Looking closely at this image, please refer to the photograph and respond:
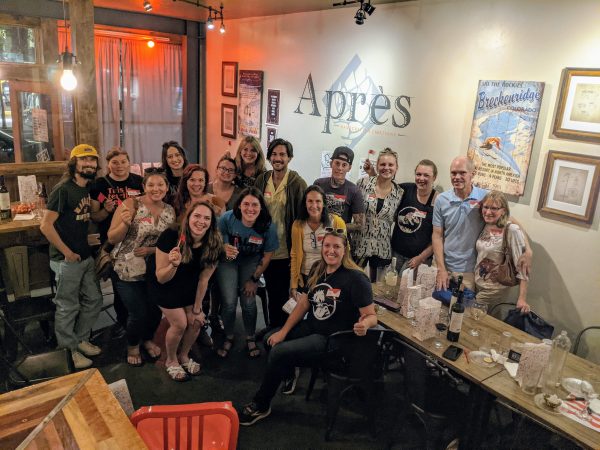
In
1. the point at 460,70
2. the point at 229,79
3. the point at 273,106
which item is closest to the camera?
the point at 460,70

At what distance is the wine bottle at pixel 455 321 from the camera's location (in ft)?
8.09

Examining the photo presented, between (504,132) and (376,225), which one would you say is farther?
→ (376,225)

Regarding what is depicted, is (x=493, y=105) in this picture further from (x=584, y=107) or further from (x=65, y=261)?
(x=65, y=261)

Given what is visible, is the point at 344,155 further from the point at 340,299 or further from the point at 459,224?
the point at 340,299

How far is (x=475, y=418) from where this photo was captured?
7.59 ft

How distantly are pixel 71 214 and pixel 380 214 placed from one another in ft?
7.40

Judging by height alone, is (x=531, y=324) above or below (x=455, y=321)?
below

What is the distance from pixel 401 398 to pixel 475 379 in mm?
1055

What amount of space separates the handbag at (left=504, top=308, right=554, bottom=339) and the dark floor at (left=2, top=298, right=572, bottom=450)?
2.01 ft

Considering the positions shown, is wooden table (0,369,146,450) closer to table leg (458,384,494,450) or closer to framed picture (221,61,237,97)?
table leg (458,384,494,450)

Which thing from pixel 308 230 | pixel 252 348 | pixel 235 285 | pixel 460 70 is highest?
pixel 460 70

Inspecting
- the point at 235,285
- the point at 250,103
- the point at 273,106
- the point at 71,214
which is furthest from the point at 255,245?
the point at 250,103

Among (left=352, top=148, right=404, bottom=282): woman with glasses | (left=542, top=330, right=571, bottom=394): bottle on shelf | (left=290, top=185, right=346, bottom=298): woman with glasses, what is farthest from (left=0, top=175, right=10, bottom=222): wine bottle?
(left=542, top=330, right=571, bottom=394): bottle on shelf

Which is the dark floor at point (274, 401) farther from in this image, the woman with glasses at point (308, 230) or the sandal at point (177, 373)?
the woman with glasses at point (308, 230)
